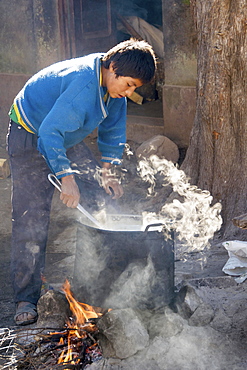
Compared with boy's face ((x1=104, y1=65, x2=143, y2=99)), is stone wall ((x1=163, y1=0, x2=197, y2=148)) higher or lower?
lower

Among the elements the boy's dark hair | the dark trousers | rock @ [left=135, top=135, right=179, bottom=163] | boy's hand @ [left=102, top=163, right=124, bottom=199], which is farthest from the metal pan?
rock @ [left=135, top=135, right=179, bottom=163]

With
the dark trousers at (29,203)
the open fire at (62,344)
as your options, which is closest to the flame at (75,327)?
the open fire at (62,344)

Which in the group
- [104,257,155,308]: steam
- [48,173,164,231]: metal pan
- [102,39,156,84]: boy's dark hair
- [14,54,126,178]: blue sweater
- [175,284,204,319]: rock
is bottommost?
[175,284,204,319]: rock

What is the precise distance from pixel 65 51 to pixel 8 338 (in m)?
6.18

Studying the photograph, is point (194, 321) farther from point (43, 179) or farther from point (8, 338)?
point (43, 179)

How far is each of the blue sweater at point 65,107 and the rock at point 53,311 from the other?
90 cm

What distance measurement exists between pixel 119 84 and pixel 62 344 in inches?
69.7

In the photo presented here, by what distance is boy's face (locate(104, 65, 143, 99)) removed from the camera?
3.37m

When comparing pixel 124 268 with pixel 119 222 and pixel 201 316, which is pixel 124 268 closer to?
pixel 119 222

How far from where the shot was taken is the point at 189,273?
14.4ft

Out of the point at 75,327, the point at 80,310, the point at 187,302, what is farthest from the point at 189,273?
the point at 75,327

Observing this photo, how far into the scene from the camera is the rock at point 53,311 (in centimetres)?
355

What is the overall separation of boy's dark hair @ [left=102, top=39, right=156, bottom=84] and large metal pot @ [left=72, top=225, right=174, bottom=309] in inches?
39.7

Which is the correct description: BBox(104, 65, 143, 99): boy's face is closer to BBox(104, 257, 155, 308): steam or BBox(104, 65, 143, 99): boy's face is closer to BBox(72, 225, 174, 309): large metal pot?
BBox(72, 225, 174, 309): large metal pot
